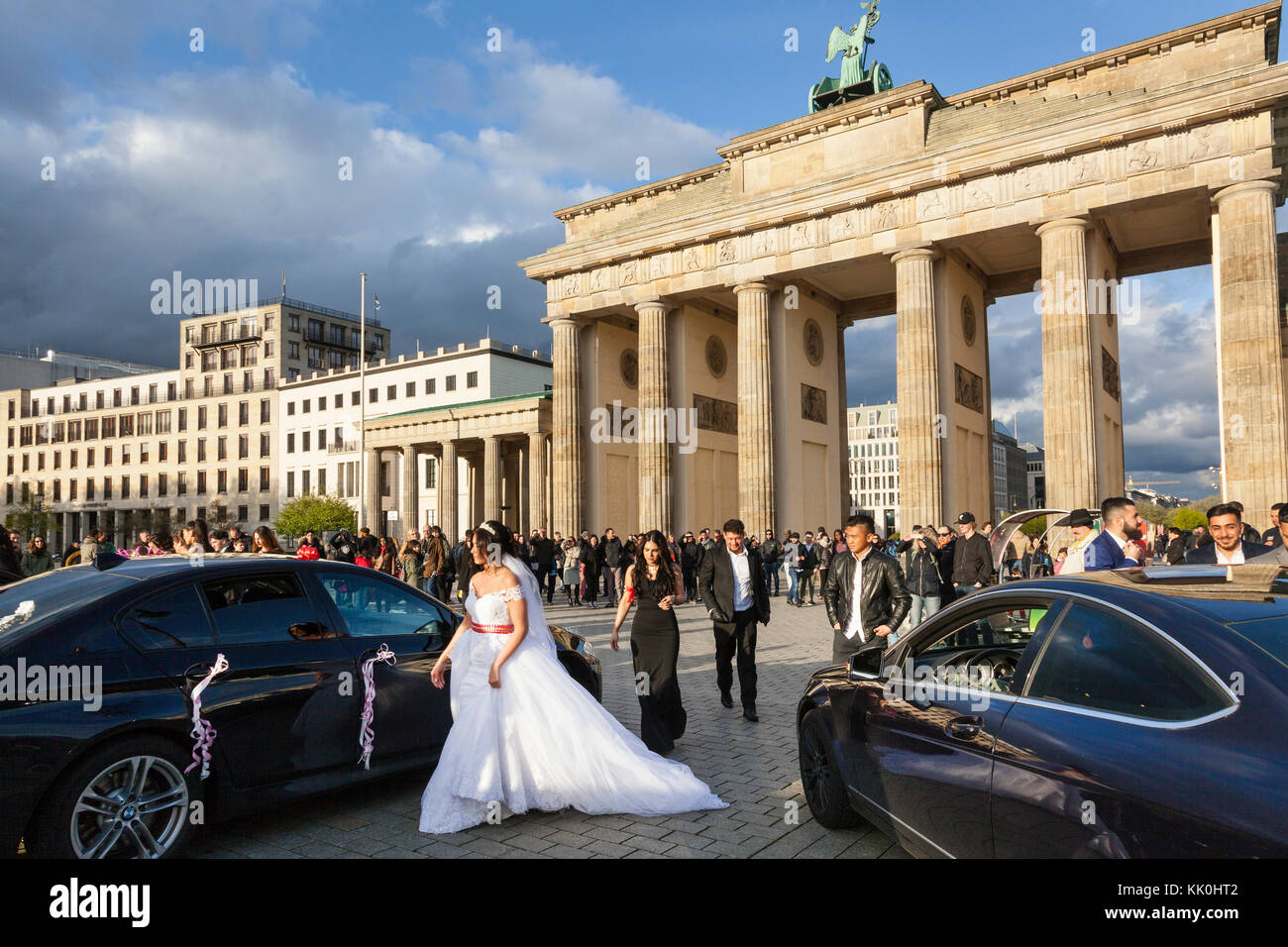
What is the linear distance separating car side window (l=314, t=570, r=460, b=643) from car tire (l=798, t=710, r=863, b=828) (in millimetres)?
2651

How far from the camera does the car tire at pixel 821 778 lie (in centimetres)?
493

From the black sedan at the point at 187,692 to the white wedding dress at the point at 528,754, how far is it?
1.98 ft

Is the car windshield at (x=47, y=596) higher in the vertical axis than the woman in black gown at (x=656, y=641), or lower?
higher

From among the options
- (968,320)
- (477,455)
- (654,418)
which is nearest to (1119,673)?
(654,418)

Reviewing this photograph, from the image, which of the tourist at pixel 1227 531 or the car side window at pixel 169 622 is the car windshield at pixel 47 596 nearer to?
the car side window at pixel 169 622

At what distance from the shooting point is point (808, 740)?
5.38m

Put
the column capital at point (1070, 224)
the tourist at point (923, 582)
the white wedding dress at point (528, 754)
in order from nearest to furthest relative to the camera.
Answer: the white wedding dress at point (528, 754)
the tourist at point (923, 582)
the column capital at point (1070, 224)

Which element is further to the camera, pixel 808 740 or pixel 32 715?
pixel 808 740

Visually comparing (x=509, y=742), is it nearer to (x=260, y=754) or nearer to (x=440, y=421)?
(x=260, y=754)

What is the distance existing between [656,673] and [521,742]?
2.16 m

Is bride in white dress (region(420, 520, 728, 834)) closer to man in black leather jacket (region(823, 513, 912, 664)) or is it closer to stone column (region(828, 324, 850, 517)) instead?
man in black leather jacket (region(823, 513, 912, 664))

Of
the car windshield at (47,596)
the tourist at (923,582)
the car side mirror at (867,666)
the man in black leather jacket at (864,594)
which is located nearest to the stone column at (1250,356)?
the tourist at (923,582)

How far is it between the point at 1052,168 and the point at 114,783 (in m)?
27.9

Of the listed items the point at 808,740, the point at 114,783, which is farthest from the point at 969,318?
the point at 114,783
